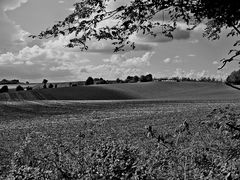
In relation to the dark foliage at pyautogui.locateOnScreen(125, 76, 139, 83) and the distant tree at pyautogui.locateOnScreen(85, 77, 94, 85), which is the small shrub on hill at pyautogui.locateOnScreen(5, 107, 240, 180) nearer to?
the distant tree at pyautogui.locateOnScreen(85, 77, 94, 85)

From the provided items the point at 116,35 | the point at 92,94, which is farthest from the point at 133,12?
the point at 92,94

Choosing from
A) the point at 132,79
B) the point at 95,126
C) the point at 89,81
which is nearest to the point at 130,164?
the point at 95,126

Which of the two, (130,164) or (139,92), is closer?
(130,164)

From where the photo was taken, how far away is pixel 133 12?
273 inches

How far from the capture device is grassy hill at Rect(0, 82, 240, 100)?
69.6m

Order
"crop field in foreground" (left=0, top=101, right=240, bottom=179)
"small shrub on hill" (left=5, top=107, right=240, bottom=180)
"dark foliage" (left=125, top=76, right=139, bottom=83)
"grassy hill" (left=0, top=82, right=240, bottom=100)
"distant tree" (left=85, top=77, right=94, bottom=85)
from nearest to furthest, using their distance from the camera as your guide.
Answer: "small shrub on hill" (left=5, top=107, right=240, bottom=180) → "crop field in foreground" (left=0, top=101, right=240, bottom=179) → "grassy hill" (left=0, top=82, right=240, bottom=100) → "distant tree" (left=85, top=77, right=94, bottom=85) → "dark foliage" (left=125, top=76, right=139, bottom=83)

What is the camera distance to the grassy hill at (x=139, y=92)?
69.6 metres

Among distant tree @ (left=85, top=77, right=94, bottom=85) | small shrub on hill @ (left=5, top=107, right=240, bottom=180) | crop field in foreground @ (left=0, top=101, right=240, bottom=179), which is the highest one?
distant tree @ (left=85, top=77, right=94, bottom=85)

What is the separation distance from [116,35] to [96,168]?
10.2 ft

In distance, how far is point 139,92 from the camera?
80.0 metres

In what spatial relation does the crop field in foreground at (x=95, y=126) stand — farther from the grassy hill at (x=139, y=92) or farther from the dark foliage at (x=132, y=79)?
the dark foliage at (x=132, y=79)

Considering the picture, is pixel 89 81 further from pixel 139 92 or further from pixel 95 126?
pixel 95 126

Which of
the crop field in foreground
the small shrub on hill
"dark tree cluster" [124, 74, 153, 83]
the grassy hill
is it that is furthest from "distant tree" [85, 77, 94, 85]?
the small shrub on hill

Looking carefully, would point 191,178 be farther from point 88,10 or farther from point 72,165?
point 88,10
